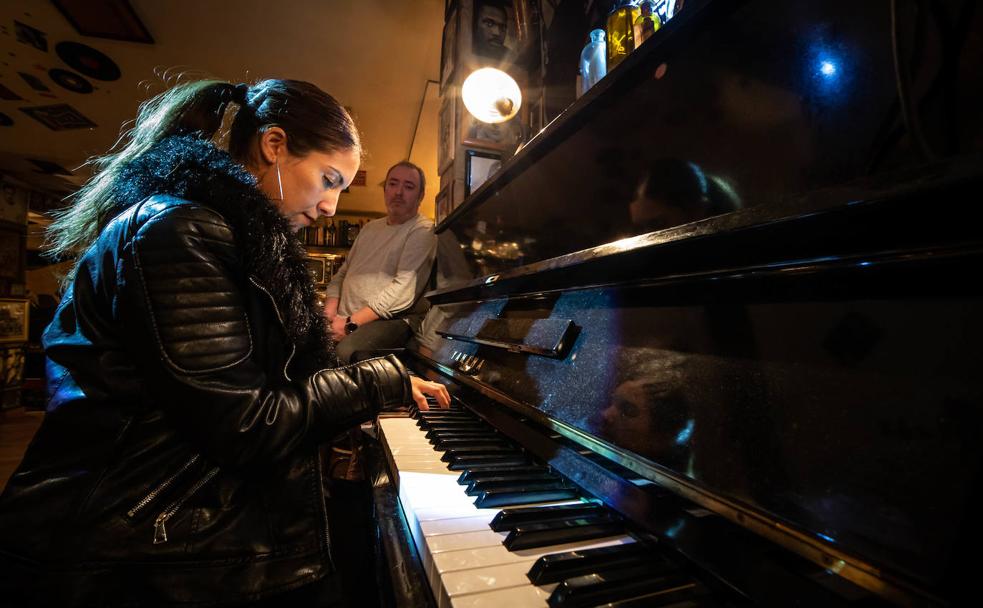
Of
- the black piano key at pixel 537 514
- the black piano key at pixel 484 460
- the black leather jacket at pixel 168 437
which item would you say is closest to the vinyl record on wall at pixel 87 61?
the black leather jacket at pixel 168 437

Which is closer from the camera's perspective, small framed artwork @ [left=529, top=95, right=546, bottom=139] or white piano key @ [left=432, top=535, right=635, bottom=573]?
white piano key @ [left=432, top=535, right=635, bottom=573]

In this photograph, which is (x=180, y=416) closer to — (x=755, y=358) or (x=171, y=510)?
(x=171, y=510)

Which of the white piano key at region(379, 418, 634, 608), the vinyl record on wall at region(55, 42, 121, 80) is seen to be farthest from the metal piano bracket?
the vinyl record on wall at region(55, 42, 121, 80)

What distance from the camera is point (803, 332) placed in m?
0.56

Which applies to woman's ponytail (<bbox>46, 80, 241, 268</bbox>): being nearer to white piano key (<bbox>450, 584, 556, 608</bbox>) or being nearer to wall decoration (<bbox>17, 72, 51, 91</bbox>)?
white piano key (<bbox>450, 584, 556, 608</bbox>)

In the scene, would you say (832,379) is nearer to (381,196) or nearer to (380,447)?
(380,447)

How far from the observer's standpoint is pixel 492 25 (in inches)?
135

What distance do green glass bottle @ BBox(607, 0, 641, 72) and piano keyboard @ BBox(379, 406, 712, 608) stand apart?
1.54 meters

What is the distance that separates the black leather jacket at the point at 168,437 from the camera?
2.69 ft

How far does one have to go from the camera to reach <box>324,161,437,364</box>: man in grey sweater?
9.31ft

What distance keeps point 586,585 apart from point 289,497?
0.78m

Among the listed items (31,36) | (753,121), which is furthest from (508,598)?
(31,36)

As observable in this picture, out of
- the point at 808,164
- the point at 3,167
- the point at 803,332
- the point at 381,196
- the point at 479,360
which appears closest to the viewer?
the point at 803,332

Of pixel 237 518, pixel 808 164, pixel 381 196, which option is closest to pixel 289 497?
pixel 237 518
